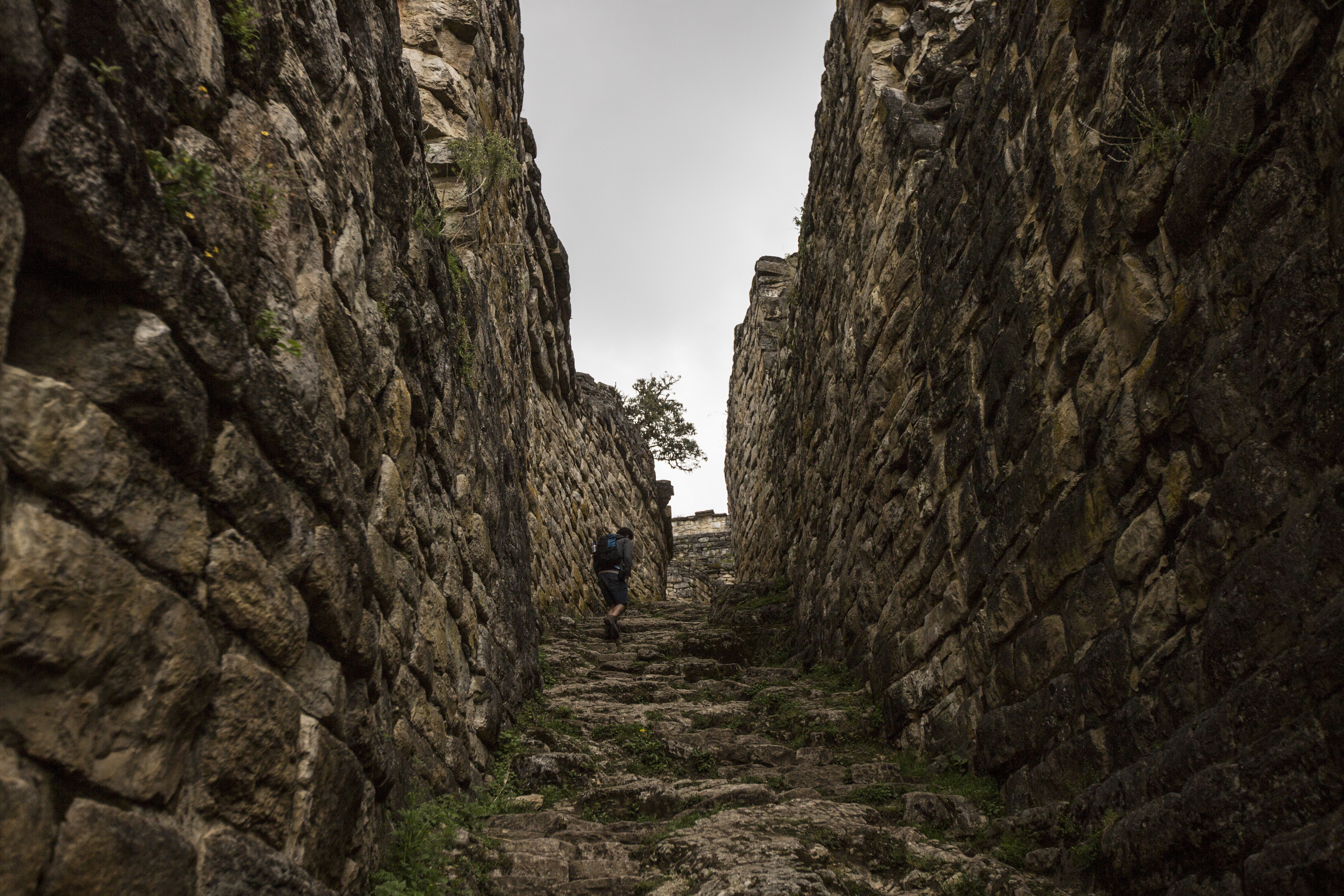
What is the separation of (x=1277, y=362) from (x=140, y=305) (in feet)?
8.97

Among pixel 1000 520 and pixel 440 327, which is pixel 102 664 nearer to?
pixel 440 327

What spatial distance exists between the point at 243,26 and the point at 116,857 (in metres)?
2.19

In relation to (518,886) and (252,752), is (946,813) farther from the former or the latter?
(252,752)

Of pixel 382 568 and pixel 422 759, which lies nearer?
pixel 382 568

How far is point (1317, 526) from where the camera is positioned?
227 centimetres

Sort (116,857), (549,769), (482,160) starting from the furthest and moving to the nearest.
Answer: (482,160) → (549,769) → (116,857)

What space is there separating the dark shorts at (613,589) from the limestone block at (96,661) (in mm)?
7638

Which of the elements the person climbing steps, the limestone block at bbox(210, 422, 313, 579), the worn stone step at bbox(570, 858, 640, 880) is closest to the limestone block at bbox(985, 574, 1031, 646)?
the worn stone step at bbox(570, 858, 640, 880)

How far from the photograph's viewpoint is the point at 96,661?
64.7 inches

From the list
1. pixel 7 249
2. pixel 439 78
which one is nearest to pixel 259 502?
pixel 7 249

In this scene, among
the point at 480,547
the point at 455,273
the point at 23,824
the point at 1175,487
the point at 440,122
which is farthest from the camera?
the point at 440,122

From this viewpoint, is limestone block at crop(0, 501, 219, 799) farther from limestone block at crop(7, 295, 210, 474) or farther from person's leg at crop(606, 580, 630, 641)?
person's leg at crop(606, 580, 630, 641)


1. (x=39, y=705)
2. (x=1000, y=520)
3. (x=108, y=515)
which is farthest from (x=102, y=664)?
(x=1000, y=520)

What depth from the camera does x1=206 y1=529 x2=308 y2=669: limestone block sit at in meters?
2.14
